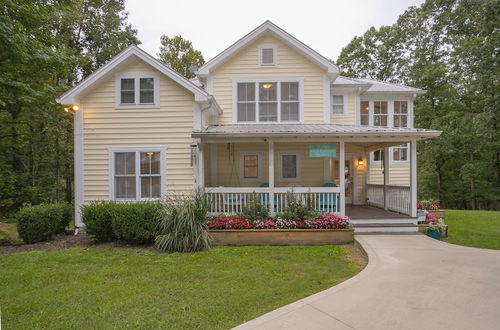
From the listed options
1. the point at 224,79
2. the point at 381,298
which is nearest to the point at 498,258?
the point at 381,298

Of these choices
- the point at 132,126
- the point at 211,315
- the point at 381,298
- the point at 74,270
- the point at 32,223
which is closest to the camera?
the point at 211,315

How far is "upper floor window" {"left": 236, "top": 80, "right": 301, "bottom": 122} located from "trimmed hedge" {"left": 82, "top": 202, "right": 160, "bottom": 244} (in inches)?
209

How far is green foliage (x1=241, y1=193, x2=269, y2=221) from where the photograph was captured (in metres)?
7.94

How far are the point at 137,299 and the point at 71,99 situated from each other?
751cm

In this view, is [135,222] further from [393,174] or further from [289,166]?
[393,174]

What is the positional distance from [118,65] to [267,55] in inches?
222

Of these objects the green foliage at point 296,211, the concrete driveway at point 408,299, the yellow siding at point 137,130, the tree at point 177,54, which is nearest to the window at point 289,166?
the green foliage at point 296,211

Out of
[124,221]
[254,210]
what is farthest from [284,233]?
[124,221]

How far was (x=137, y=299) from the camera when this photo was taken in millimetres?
4055

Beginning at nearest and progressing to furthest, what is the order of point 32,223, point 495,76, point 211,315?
point 211,315
point 32,223
point 495,76

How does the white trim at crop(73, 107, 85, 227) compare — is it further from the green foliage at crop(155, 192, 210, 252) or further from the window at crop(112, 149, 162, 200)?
the green foliage at crop(155, 192, 210, 252)

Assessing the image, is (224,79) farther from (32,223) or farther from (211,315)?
(211,315)

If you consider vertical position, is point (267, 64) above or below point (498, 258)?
above

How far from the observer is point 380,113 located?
42.3 feet
